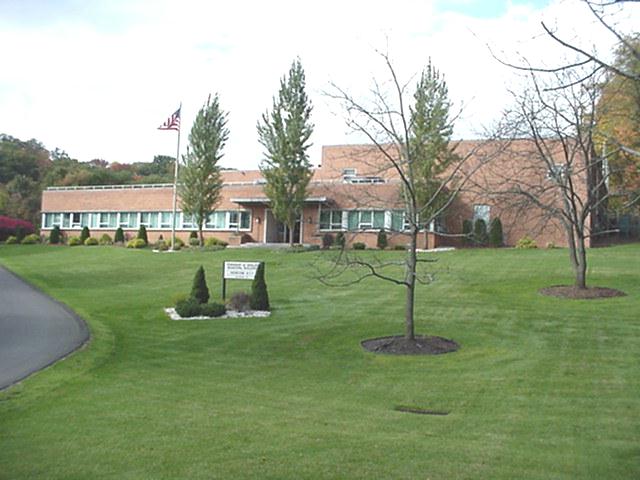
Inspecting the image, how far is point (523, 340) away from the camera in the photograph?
45.8 feet

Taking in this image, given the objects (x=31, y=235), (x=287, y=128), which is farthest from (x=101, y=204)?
(x=287, y=128)

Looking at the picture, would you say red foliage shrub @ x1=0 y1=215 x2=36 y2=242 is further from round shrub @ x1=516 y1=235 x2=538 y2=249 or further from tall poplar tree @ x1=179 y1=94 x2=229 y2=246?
round shrub @ x1=516 y1=235 x2=538 y2=249

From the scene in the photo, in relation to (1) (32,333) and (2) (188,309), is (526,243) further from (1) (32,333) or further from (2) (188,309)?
(1) (32,333)

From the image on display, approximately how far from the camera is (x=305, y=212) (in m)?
42.3

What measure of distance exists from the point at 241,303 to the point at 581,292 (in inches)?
389

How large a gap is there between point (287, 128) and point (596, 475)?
34.7 meters

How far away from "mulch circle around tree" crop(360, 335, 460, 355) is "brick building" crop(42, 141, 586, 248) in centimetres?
1802

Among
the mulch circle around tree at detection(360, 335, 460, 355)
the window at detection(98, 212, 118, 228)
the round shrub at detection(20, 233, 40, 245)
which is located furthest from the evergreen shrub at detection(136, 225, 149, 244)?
the mulch circle around tree at detection(360, 335, 460, 355)

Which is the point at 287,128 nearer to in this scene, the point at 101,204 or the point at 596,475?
the point at 101,204

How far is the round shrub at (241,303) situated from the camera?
18.9 meters

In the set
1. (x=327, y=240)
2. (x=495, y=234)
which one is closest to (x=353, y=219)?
(x=327, y=240)

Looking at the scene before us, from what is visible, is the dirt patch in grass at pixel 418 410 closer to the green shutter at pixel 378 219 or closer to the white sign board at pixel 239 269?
the white sign board at pixel 239 269

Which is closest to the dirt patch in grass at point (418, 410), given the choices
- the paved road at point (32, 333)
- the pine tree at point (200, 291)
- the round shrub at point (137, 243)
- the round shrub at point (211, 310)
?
the paved road at point (32, 333)

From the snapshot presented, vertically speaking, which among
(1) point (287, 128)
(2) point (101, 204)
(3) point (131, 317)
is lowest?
(3) point (131, 317)
